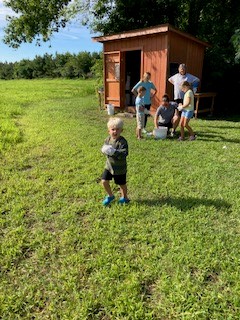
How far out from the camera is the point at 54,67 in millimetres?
46312

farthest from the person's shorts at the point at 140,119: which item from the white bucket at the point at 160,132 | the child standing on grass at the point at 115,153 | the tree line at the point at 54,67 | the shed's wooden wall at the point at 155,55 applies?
the tree line at the point at 54,67

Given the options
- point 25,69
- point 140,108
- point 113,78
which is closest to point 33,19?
point 113,78

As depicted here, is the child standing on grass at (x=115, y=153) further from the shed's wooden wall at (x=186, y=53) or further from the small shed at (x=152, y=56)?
the shed's wooden wall at (x=186, y=53)

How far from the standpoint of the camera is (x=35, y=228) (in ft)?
10.0

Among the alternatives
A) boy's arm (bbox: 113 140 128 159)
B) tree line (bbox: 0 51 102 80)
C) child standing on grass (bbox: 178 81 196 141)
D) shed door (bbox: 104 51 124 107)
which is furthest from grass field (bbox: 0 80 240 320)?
tree line (bbox: 0 51 102 80)

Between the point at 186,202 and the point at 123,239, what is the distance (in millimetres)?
1111

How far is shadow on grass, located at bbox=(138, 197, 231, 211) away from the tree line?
35.3 m

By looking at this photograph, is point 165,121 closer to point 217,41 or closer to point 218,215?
point 218,215

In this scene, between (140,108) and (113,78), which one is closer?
(140,108)

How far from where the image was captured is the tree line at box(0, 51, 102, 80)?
4025cm

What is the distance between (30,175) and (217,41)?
37.2 feet

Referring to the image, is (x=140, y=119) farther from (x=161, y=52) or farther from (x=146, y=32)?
(x=146, y=32)

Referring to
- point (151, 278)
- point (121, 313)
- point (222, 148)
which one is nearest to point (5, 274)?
point (121, 313)

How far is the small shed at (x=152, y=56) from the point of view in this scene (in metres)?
8.81
